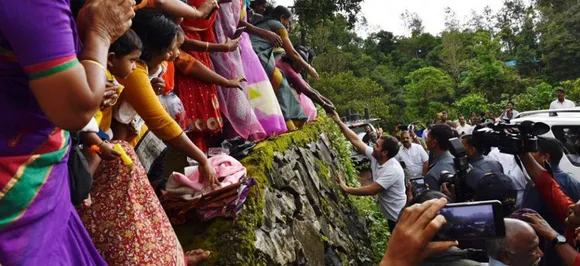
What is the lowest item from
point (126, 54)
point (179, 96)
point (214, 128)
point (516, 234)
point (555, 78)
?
point (555, 78)

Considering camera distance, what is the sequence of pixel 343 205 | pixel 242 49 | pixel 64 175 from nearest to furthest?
pixel 64 175 → pixel 242 49 → pixel 343 205

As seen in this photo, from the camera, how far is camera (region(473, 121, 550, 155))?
3.25m

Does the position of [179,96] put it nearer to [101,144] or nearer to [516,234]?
[101,144]

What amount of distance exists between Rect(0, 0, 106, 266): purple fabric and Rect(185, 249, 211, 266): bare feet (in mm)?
793

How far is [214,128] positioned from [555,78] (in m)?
35.1

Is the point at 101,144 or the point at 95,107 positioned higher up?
the point at 95,107

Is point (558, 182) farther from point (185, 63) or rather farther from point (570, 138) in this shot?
point (570, 138)

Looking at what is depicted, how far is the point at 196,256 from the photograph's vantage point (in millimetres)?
2436

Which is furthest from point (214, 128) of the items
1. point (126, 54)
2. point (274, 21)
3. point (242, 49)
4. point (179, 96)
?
point (274, 21)

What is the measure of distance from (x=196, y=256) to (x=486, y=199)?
1.77 meters

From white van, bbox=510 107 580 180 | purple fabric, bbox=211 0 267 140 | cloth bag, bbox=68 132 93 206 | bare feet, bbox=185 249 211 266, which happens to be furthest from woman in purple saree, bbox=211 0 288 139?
white van, bbox=510 107 580 180

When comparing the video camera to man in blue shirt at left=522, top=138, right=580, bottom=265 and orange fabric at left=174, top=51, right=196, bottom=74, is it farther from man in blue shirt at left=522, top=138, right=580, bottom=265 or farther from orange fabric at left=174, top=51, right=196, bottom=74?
orange fabric at left=174, top=51, right=196, bottom=74

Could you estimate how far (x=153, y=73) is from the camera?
2.65 meters

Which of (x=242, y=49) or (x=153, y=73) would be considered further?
(x=242, y=49)
